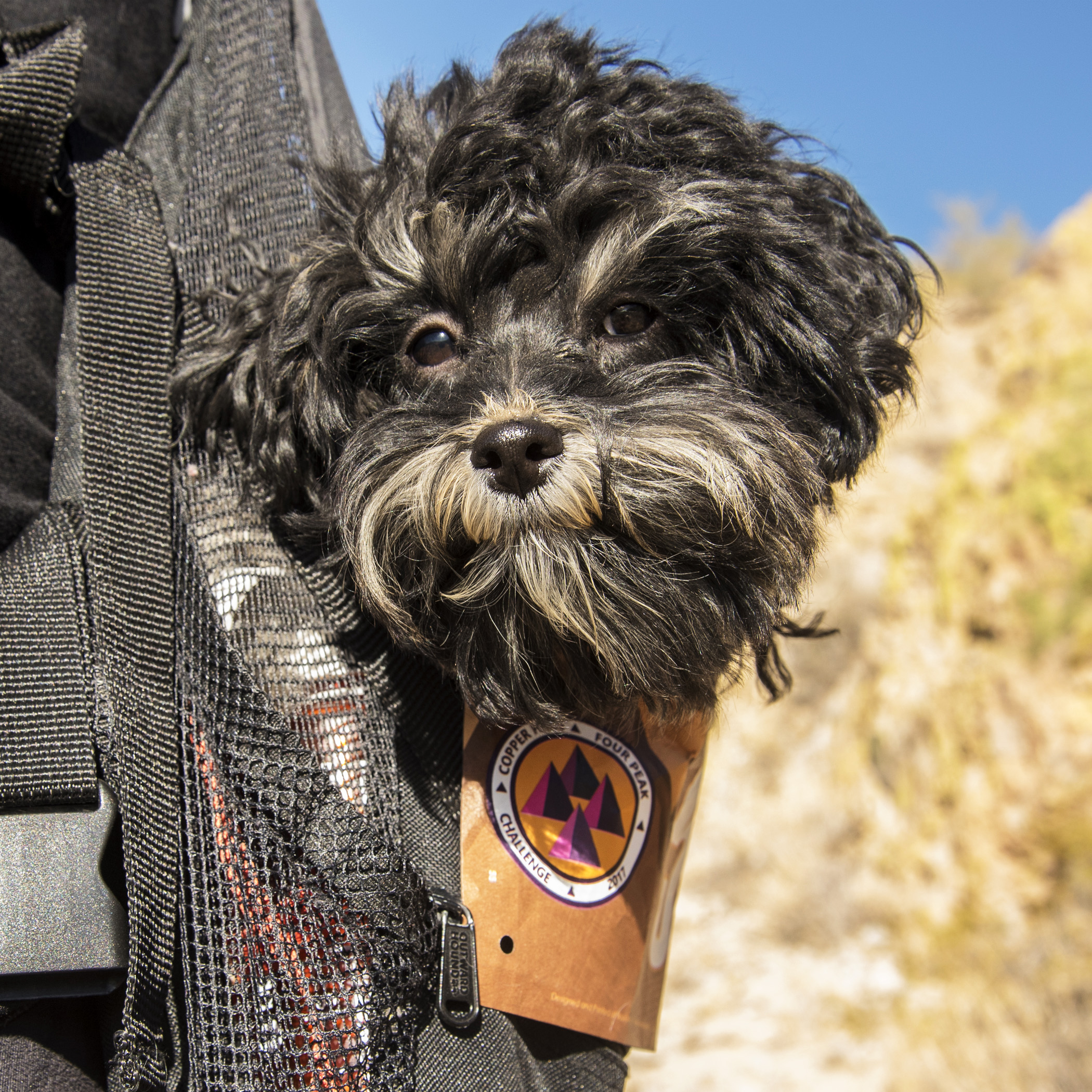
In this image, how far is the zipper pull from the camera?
57.4 inches

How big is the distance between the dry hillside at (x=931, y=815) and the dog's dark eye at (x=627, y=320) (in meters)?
4.24

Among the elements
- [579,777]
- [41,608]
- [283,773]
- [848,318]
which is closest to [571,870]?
[579,777]

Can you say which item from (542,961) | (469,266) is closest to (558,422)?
(469,266)

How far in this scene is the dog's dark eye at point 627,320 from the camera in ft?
6.02

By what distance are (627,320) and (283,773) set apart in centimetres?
104

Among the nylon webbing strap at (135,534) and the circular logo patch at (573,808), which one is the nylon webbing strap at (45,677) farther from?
the circular logo patch at (573,808)

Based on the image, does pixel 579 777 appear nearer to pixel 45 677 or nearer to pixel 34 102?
pixel 45 677

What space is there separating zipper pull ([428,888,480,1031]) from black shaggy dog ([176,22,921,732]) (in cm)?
35

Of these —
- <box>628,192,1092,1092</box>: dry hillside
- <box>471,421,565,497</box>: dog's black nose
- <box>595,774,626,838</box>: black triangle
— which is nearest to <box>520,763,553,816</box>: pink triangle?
<box>595,774,626,838</box>: black triangle

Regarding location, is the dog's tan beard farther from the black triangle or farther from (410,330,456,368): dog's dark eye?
(410,330,456,368): dog's dark eye

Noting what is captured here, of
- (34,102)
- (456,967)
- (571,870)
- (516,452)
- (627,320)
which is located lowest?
(456,967)

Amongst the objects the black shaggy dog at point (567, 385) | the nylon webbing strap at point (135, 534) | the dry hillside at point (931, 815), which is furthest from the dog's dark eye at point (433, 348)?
the dry hillside at point (931, 815)

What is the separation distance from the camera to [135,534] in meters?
1.51

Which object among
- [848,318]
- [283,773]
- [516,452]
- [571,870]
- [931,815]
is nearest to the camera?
[283,773]
